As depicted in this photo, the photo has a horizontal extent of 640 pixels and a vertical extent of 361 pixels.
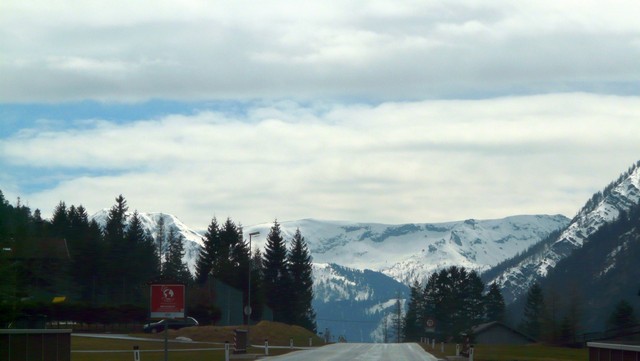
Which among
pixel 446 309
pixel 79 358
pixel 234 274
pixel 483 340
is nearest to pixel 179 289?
pixel 79 358

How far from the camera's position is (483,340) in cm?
15050

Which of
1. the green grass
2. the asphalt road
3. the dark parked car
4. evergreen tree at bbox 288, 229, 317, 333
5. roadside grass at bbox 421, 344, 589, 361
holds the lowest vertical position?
roadside grass at bbox 421, 344, 589, 361

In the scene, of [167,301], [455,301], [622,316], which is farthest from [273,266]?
[167,301]

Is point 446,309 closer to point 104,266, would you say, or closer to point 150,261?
point 150,261

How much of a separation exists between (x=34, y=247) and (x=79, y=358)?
42.7m

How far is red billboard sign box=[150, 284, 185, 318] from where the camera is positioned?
3925cm

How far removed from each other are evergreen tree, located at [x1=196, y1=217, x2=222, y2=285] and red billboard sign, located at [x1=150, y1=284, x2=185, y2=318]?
113m

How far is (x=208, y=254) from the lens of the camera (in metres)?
155

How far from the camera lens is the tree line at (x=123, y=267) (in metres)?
97.1

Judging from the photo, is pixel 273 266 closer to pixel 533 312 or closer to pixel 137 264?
pixel 137 264

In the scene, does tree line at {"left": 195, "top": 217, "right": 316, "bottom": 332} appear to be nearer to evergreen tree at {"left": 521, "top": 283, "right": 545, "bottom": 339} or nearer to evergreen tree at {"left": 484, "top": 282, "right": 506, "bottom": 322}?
evergreen tree at {"left": 521, "top": 283, "right": 545, "bottom": 339}

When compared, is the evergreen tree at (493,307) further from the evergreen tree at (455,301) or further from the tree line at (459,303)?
the evergreen tree at (455,301)

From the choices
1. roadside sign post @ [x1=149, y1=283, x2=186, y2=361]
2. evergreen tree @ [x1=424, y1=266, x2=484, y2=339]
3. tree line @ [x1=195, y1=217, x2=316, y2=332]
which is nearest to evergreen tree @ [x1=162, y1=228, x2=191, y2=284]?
tree line @ [x1=195, y1=217, x2=316, y2=332]

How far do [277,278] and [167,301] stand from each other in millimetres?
112884
